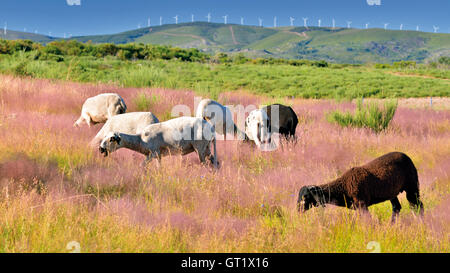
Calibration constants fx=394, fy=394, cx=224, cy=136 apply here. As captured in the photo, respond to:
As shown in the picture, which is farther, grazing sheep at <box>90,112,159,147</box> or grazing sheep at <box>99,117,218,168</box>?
grazing sheep at <box>90,112,159,147</box>

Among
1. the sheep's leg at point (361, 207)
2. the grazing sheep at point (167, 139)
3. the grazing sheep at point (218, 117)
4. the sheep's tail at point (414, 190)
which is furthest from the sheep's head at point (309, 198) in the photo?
the grazing sheep at point (218, 117)

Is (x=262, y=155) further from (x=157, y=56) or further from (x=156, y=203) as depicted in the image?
(x=157, y=56)

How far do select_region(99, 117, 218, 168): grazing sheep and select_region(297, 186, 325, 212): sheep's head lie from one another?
6.56ft

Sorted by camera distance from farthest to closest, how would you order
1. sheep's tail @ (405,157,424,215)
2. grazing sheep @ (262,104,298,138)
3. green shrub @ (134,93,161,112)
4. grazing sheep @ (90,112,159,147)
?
green shrub @ (134,93,161,112) → grazing sheep @ (262,104,298,138) → grazing sheep @ (90,112,159,147) → sheep's tail @ (405,157,424,215)

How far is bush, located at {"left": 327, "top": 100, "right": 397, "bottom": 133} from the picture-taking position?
934cm

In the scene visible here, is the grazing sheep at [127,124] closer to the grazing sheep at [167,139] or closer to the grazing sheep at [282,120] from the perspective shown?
the grazing sheep at [167,139]

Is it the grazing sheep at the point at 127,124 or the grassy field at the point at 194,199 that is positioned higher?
the grazing sheep at the point at 127,124

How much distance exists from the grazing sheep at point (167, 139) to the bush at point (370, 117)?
16.5ft

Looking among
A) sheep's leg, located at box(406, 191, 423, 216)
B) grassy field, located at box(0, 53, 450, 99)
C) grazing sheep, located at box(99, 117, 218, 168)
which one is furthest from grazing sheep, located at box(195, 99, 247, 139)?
grassy field, located at box(0, 53, 450, 99)

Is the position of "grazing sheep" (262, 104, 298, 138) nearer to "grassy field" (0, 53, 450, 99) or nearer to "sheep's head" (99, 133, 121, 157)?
"sheep's head" (99, 133, 121, 157)

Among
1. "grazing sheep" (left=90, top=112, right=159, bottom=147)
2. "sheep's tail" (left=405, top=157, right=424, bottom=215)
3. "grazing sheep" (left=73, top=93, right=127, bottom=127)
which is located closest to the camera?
"sheep's tail" (left=405, top=157, right=424, bottom=215)

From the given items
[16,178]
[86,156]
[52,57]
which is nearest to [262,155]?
[86,156]

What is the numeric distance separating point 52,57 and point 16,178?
38.5 m

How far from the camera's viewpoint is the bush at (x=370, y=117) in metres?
9.34
